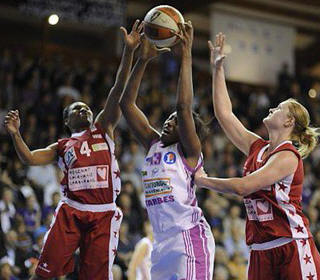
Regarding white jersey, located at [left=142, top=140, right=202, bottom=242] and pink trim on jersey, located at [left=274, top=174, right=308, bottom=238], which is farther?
white jersey, located at [left=142, top=140, right=202, bottom=242]

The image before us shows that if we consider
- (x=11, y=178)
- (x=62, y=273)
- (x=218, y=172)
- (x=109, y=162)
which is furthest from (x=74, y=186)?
(x=218, y=172)

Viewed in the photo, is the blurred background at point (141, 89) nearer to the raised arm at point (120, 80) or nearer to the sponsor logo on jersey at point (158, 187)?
the raised arm at point (120, 80)

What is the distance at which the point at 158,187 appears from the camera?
5266 mm

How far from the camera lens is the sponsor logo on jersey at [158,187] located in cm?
524

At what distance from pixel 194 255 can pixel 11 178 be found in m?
6.27

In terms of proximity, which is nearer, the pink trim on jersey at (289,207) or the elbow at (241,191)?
the elbow at (241,191)

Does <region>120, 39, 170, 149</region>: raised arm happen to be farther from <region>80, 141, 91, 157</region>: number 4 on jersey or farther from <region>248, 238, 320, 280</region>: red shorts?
<region>248, 238, 320, 280</region>: red shorts

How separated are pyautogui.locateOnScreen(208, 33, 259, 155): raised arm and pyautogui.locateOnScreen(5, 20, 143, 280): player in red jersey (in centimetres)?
72

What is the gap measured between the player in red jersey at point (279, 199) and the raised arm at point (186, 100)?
0.99 ft

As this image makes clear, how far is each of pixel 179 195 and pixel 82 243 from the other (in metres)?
1.23

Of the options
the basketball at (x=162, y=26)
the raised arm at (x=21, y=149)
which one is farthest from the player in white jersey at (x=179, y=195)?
the raised arm at (x=21, y=149)

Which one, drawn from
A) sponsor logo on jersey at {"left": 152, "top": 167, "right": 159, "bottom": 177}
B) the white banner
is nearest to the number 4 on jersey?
sponsor logo on jersey at {"left": 152, "top": 167, "right": 159, "bottom": 177}

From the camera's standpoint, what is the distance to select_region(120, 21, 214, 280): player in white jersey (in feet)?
16.9

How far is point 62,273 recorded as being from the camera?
5895mm
